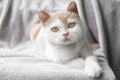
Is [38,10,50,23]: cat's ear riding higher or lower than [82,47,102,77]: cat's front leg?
higher

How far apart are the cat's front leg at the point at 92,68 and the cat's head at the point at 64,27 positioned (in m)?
0.09

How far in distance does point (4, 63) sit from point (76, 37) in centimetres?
28

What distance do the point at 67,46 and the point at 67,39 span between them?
0.04 metres

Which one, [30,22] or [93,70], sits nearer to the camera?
[93,70]

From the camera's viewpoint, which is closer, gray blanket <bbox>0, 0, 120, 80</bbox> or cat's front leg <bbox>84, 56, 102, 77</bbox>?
cat's front leg <bbox>84, 56, 102, 77</bbox>

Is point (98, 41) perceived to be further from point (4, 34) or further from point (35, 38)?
point (4, 34)

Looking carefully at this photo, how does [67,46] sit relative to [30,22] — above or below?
below

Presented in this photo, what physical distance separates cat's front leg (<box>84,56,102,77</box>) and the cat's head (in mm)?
93

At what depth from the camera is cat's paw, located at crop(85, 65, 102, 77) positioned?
2.87 ft

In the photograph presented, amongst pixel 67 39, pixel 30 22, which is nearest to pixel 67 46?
pixel 67 39

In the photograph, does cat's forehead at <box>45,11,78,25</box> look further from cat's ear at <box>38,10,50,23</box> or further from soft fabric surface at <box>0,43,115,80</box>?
soft fabric surface at <box>0,43,115,80</box>

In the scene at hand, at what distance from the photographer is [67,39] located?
0.91 metres

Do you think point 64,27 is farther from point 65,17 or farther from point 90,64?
point 90,64

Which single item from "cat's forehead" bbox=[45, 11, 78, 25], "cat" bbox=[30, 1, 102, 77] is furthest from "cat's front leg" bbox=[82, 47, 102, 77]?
"cat's forehead" bbox=[45, 11, 78, 25]
